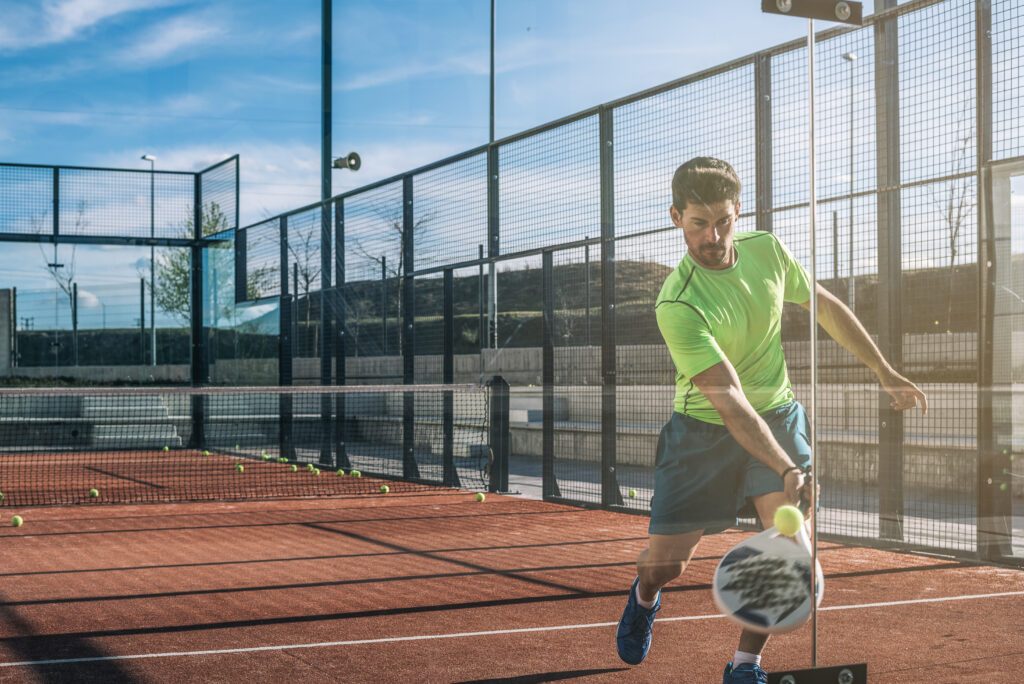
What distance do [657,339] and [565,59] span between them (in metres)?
0.75

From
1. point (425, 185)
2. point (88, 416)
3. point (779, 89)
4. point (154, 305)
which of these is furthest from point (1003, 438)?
point (88, 416)

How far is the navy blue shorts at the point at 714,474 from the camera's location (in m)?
2.09

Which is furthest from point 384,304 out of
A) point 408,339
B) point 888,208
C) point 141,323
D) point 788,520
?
point 788,520

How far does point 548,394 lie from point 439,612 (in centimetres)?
317

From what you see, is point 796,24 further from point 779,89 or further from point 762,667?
point 762,667

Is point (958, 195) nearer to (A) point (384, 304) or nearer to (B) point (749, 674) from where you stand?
(B) point (749, 674)

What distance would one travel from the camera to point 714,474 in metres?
2.12

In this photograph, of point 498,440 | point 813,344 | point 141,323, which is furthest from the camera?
point 141,323

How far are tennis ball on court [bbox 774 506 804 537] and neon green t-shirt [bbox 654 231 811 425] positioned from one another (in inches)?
7.9

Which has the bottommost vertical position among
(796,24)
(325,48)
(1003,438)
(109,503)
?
(109,503)

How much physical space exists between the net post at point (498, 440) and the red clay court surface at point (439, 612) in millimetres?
2127

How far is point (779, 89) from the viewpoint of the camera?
321cm

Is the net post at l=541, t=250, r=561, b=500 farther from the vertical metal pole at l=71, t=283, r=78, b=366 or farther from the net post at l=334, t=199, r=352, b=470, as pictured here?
the vertical metal pole at l=71, t=283, r=78, b=366

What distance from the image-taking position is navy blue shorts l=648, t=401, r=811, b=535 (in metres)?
2.09
